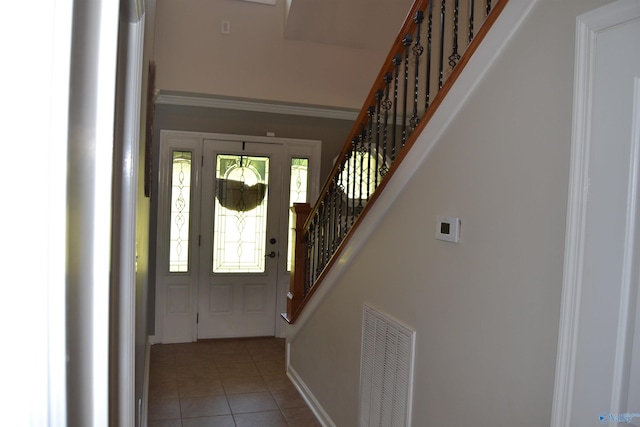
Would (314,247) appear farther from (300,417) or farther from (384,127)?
(384,127)

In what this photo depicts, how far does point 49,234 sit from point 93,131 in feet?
0.55

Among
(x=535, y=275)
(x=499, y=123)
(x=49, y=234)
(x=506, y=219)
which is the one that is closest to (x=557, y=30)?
(x=499, y=123)

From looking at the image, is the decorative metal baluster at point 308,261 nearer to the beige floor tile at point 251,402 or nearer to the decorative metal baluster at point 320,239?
the decorative metal baluster at point 320,239

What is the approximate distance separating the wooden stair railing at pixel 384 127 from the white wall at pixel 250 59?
728 mm

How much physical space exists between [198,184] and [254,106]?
1084mm

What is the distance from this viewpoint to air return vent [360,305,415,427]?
2348 mm

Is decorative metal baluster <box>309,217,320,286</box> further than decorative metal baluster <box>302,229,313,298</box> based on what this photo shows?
No

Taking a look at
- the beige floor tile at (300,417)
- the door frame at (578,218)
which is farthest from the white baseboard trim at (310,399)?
the door frame at (578,218)

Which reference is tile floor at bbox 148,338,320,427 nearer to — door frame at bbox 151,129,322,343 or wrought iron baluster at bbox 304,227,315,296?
door frame at bbox 151,129,322,343

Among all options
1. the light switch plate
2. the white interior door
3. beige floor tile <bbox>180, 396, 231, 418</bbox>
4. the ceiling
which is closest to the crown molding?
the white interior door

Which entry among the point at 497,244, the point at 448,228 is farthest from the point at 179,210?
the point at 497,244

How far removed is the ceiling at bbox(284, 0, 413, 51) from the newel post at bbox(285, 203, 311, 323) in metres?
2.00

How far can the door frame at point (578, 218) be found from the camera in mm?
1310

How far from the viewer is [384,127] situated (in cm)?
269
